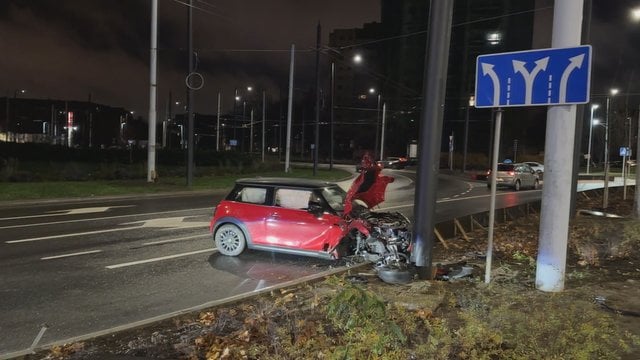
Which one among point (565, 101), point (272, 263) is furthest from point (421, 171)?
point (272, 263)

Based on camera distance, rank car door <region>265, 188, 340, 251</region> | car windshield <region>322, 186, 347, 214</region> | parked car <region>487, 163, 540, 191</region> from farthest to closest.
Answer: parked car <region>487, 163, 540, 191</region> < car windshield <region>322, 186, 347, 214</region> < car door <region>265, 188, 340, 251</region>

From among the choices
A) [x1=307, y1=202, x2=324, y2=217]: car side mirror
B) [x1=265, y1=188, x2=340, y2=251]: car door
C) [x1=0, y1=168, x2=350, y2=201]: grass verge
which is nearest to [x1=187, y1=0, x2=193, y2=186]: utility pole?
[x1=0, y1=168, x2=350, y2=201]: grass verge

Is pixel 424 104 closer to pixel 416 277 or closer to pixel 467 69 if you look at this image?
pixel 416 277

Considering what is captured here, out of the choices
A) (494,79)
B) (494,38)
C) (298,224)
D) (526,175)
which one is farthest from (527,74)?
(494,38)

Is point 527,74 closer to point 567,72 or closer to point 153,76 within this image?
point 567,72

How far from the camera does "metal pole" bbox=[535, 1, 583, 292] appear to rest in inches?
246

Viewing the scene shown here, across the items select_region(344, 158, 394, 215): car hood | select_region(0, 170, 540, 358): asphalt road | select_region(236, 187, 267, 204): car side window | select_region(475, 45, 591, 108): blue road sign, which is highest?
select_region(475, 45, 591, 108): blue road sign

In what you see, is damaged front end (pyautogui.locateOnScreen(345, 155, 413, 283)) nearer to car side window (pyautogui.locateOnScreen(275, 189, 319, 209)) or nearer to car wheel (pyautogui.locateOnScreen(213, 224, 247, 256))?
car side window (pyautogui.locateOnScreen(275, 189, 319, 209))

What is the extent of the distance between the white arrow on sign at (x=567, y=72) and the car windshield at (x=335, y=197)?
4132 mm

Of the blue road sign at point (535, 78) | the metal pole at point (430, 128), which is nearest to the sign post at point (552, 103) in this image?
the blue road sign at point (535, 78)

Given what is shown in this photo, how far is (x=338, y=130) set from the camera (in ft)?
364

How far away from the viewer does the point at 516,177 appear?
31.3 meters

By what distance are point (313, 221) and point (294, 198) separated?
66cm

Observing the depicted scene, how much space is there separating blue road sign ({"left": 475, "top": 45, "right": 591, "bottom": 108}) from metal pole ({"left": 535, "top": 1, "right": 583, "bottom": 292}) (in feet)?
0.94
